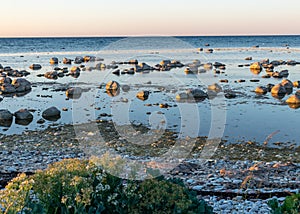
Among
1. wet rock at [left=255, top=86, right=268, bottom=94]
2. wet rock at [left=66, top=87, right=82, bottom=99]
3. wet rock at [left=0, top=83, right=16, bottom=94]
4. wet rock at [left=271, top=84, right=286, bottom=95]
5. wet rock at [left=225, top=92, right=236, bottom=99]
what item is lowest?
wet rock at [left=0, top=83, right=16, bottom=94]

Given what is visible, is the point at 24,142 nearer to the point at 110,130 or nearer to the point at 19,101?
the point at 110,130

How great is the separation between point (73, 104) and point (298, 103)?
1437 centimetres

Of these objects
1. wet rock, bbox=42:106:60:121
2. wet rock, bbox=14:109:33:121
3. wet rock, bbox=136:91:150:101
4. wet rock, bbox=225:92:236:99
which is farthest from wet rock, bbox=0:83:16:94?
wet rock, bbox=225:92:236:99

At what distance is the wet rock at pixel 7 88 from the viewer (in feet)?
104

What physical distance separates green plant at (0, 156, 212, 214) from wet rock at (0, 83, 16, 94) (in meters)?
27.9

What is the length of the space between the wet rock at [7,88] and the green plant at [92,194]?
27897 millimetres

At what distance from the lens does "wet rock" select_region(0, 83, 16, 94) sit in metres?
31.8

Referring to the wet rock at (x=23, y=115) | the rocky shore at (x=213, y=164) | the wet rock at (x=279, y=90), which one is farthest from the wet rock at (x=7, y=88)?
the wet rock at (x=279, y=90)

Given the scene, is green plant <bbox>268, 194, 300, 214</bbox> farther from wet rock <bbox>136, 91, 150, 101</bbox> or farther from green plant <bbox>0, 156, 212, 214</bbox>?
wet rock <bbox>136, 91, 150, 101</bbox>

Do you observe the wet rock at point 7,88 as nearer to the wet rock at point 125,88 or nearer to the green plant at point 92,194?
the wet rock at point 125,88

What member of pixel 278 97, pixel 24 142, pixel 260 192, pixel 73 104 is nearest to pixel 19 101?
pixel 73 104

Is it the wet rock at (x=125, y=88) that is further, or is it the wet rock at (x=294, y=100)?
the wet rock at (x=125, y=88)

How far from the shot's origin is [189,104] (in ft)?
79.4

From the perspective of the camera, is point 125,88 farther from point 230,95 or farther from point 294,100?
point 294,100
